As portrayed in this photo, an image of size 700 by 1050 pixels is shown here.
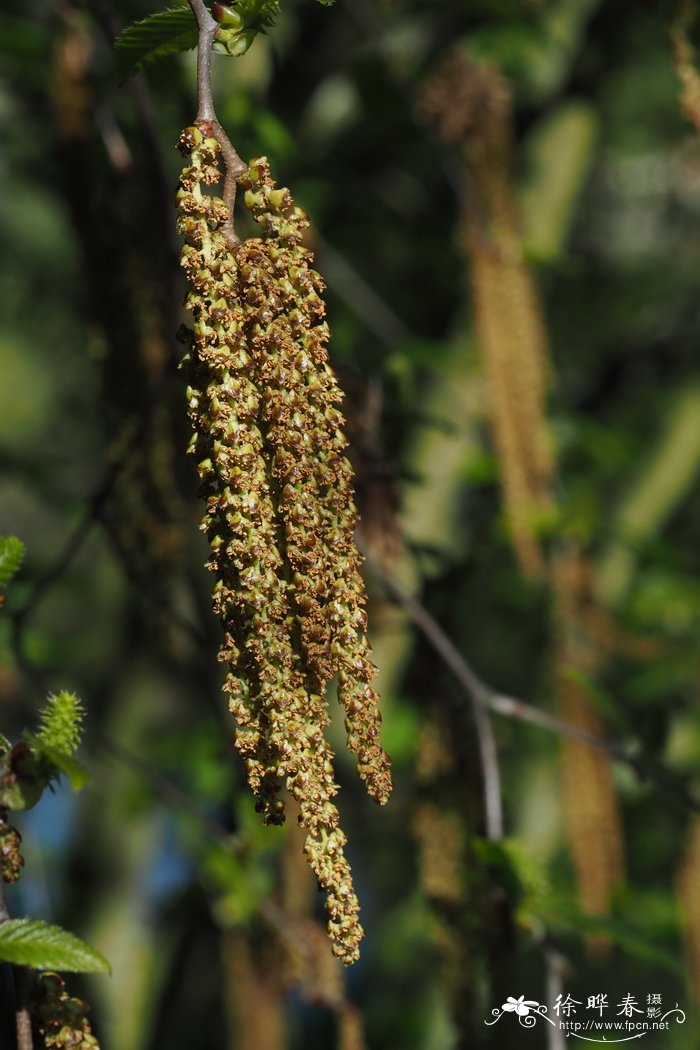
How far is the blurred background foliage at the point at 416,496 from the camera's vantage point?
2.73m

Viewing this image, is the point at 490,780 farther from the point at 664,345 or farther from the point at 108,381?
the point at 664,345

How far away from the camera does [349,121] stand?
5215 mm

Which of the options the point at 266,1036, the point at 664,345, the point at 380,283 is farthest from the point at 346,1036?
the point at 664,345

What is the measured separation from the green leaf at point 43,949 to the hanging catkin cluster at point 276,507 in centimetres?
28

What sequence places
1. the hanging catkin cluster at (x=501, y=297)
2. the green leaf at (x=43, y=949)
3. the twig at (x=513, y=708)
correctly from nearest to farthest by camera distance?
the green leaf at (x=43, y=949), the twig at (x=513, y=708), the hanging catkin cluster at (x=501, y=297)

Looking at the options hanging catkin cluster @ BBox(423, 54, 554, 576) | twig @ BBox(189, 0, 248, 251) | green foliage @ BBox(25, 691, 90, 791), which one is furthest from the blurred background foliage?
twig @ BBox(189, 0, 248, 251)

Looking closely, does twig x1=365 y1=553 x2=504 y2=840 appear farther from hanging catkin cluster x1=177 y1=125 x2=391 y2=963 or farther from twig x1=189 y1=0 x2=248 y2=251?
twig x1=189 y1=0 x2=248 y2=251

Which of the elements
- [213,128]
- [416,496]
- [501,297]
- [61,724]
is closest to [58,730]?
[61,724]

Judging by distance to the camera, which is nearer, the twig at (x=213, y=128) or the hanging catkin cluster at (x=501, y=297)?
the twig at (x=213, y=128)

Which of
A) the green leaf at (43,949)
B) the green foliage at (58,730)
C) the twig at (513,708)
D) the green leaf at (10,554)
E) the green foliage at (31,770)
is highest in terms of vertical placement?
the twig at (513,708)

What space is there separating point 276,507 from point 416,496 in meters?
3.33

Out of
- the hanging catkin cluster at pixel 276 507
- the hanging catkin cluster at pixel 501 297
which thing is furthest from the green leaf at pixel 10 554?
the hanging catkin cluster at pixel 501 297

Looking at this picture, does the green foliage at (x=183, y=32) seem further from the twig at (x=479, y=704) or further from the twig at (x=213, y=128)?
the twig at (x=479, y=704)

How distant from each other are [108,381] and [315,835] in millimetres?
1867
